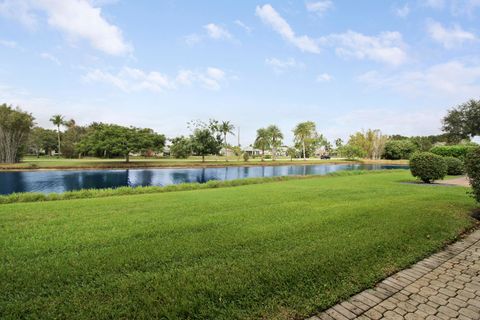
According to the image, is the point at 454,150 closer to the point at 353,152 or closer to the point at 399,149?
the point at 399,149

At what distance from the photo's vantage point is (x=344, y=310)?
8.59ft

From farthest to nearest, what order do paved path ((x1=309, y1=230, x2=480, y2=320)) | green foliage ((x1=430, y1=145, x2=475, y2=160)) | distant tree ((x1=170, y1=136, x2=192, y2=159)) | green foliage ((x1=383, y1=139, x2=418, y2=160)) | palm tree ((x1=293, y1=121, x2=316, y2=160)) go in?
palm tree ((x1=293, y1=121, x2=316, y2=160)) → green foliage ((x1=383, y1=139, x2=418, y2=160)) → distant tree ((x1=170, y1=136, x2=192, y2=159)) → green foliage ((x1=430, y1=145, x2=475, y2=160)) → paved path ((x1=309, y1=230, x2=480, y2=320))

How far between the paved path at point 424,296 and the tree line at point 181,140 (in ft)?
135

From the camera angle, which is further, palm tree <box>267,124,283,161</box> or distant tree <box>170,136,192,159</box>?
palm tree <box>267,124,283,161</box>

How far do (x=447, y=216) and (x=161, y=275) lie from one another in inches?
239

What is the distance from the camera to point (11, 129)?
36062mm

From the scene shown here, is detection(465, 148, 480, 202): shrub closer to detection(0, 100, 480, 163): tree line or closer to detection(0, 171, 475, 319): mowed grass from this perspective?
detection(0, 171, 475, 319): mowed grass

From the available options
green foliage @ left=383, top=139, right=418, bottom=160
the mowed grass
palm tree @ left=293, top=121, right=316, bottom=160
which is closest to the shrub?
the mowed grass

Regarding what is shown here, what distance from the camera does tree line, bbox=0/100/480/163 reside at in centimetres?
Result: 3628

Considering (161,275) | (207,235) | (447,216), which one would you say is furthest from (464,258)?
(161,275)

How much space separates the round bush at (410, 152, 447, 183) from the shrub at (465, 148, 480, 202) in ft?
22.2

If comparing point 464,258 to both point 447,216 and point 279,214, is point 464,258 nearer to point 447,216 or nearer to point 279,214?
point 447,216

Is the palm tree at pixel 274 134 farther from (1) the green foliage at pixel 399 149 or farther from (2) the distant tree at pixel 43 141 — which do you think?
(2) the distant tree at pixel 43 141

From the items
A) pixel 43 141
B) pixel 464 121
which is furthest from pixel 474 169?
pixel 43 141
